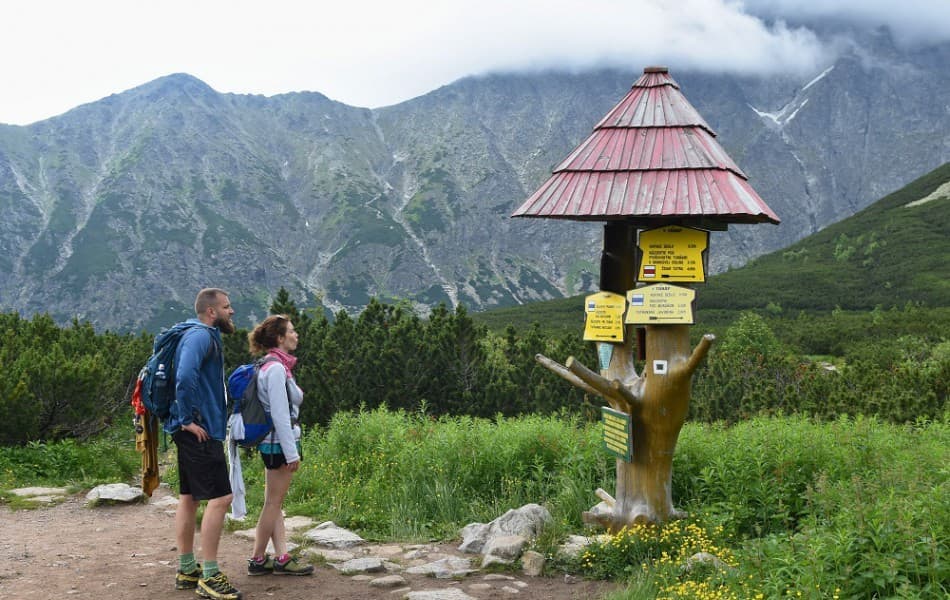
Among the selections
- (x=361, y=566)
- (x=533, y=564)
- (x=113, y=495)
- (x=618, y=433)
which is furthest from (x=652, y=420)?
(x=113, y=495)

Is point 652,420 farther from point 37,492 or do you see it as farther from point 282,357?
point 37,492

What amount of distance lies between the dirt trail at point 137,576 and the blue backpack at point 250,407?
1238 mm

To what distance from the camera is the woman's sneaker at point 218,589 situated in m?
5.59

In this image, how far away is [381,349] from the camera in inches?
563

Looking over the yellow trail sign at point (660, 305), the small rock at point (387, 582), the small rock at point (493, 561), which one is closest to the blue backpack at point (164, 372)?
the small rock at point (387, 582)

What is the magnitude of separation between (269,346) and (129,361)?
1191 cm

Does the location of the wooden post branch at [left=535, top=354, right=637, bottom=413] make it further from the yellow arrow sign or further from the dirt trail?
the dirt trail

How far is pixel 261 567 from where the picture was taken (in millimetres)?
6344

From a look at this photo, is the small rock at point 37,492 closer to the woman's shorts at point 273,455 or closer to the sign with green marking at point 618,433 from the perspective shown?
the woman's shorts at point 273,455

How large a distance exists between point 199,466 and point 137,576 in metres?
1.47

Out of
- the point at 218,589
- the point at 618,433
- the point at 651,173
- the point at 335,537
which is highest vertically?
the point at 651,173

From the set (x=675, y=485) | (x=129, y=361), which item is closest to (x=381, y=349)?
(x=129, y=361)

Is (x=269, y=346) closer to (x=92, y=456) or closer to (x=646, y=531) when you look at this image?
(x=646, y=531)

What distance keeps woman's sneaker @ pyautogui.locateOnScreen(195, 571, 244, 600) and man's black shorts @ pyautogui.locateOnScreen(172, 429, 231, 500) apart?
613 millimetres
